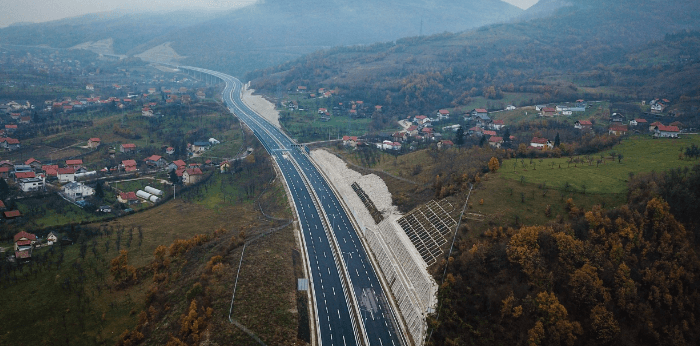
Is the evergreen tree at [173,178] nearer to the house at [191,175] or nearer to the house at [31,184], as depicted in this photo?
the house at [191,175]

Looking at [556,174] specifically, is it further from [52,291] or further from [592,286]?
[52,291]

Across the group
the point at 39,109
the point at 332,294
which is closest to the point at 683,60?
the point at 332,294

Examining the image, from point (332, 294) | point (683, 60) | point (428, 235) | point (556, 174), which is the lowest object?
point (332, 294)

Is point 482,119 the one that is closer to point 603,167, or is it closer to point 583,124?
point 583,124

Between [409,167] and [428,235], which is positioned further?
[409,167]

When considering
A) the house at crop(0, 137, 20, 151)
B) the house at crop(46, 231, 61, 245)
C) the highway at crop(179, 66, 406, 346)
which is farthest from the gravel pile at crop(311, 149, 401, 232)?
the house at crop(0, 137, 20, 151)

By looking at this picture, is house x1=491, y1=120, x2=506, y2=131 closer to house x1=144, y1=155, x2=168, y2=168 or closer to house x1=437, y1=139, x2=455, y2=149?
house x1=437, y1=139, x2=455, y2=149
